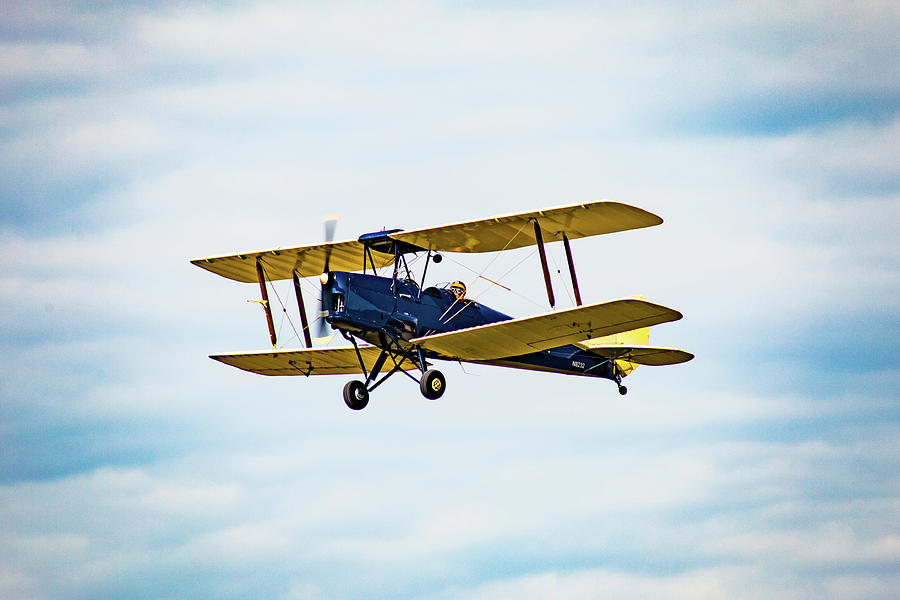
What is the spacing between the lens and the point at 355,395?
31734 mm

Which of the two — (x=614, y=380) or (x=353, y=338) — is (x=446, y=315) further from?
(x=614, y=380)

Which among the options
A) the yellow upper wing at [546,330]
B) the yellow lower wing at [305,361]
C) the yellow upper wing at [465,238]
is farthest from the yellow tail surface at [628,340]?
the yellow lower wing at [305,361]

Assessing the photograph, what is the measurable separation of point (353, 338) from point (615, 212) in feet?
20.5

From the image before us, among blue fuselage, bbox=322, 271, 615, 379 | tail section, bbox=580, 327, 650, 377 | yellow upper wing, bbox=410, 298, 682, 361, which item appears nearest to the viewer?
yellow upper wing, bbox=410, 298, 682, 361

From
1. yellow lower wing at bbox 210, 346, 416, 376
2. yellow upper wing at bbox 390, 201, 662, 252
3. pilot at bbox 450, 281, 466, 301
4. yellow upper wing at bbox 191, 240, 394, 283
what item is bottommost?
yellow lower wing at bbox 210, 346, 416, 376

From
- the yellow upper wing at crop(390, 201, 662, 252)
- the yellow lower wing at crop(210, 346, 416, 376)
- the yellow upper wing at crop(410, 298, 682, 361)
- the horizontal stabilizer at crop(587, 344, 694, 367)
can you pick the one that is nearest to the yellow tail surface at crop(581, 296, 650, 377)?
the horizontal stabilizer at crop(587, 344, 694, 367)

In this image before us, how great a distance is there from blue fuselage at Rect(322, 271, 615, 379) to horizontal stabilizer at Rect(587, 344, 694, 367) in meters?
2.70

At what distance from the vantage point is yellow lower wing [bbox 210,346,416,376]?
3359cm

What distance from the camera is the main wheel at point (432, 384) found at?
30.4 meters

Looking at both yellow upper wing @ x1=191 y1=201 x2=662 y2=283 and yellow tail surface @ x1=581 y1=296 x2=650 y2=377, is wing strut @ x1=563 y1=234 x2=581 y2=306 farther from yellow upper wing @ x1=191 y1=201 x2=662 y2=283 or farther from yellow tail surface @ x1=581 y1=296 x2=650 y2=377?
yellow tail surface @ x1=581 y1=296 x2=650 y2=377

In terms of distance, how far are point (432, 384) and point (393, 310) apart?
1.80 metres

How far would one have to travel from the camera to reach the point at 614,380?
115 ft

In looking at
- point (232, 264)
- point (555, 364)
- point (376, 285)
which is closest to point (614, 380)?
point (555, 364)

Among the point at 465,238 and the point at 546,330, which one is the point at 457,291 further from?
the point at 546,330
